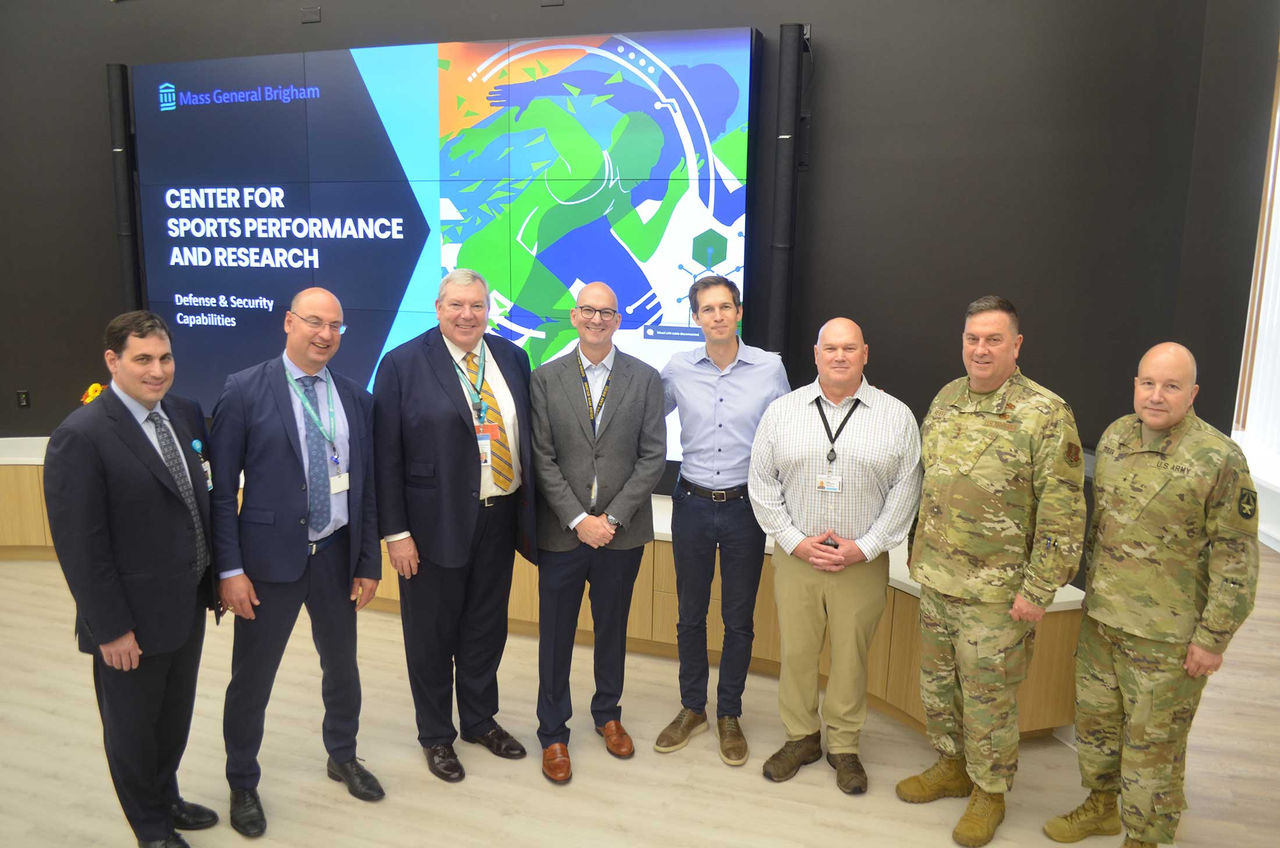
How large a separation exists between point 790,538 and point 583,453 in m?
0.80

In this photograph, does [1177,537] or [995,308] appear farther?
[995,308]

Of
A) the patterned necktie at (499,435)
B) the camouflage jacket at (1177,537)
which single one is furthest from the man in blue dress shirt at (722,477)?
the camouflage jacket at (1177,537)

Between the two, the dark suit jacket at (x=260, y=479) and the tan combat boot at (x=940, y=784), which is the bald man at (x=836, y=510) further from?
the dark suit jacket at (x=260, y=479)

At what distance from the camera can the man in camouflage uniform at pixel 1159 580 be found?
8.14 feet

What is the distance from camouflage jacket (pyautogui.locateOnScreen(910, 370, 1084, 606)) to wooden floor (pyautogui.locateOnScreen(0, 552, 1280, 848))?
0.93m

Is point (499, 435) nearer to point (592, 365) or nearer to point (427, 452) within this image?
point (427, 452)

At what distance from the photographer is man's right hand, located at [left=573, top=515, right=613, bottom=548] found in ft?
10.0

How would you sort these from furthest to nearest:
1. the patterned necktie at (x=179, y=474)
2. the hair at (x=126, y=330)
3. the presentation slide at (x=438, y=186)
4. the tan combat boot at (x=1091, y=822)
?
the presentation slide at (x=438, y=186) < the tan combat boot at (x=1091, y=822) < the patterned necktie at (x=179, y=474) < the hair at (x=126, y=330)

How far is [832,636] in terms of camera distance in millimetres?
3141

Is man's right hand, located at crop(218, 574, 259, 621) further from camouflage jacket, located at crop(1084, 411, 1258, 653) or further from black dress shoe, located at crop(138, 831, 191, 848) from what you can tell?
camouflage jacket, located at crop(1084, 411, 1258, 653)

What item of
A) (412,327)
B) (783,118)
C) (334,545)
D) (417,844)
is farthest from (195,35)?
(417,844)

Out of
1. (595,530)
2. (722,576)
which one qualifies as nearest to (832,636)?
(722,576)

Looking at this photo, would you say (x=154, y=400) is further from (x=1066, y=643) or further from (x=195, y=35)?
(x=195, y=35)

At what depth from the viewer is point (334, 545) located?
290 cm
